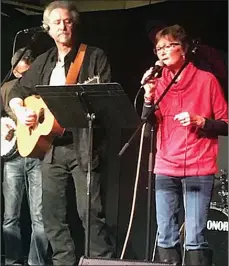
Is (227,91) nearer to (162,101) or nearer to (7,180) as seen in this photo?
(162,101)

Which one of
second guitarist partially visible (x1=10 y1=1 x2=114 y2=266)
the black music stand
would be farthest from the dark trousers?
the black music stand

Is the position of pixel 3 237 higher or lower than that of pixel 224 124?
lower

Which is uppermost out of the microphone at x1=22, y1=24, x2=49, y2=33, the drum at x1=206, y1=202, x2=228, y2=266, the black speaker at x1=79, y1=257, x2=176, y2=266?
the microphone at x1=22, y1=24, x2=49, y2=33

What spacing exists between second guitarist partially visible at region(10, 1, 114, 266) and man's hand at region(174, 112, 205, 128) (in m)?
0.51

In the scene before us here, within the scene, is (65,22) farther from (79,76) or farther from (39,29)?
(79,76)

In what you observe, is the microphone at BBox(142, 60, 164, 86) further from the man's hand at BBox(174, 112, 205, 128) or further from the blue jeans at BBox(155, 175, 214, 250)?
the blue jeans at BBox(155, 175, 214, 250)

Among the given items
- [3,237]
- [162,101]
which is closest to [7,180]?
[3,237]

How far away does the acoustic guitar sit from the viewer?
3.44m

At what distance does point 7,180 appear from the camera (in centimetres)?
379

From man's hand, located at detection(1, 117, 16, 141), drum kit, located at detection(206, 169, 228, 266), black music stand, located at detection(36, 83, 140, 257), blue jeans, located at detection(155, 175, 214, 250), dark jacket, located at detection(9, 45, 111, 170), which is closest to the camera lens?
black music stand, located at detection(36, 83, 140, 257)

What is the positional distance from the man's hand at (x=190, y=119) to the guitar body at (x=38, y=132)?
703 mm

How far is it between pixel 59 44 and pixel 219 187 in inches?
45.8

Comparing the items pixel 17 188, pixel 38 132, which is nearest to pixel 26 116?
pixel 38 132

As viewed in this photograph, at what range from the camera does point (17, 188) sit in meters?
3.78
